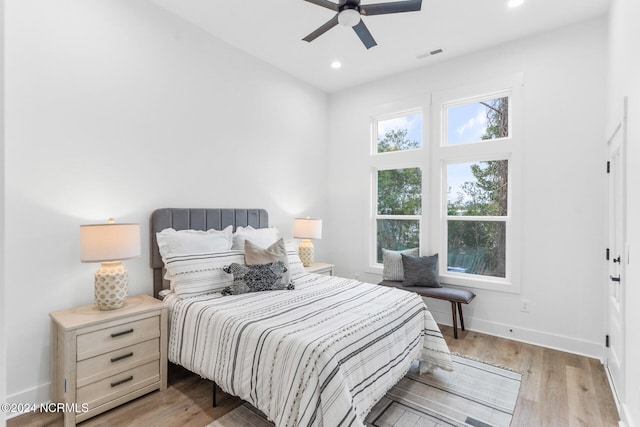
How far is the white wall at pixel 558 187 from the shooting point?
3008mm

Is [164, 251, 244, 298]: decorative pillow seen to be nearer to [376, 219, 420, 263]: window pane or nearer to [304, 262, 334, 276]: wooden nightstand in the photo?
[304, 262, 334, 276]: wooden nightstand

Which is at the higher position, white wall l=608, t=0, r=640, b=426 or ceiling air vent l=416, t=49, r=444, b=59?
ceiling air vent l=416, t=49, r=444, b=59

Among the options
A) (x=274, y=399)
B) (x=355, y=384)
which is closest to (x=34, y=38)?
(x=274, y=399)

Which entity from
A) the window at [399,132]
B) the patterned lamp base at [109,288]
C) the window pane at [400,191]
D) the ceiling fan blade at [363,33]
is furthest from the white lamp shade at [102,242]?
the window at [399,132]

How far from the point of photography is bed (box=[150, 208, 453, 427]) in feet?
5.45

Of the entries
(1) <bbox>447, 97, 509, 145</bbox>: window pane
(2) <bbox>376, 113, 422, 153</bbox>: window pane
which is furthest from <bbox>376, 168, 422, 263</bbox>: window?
(1) <bbox>447, 97, 509, 145</bbox>: window pane

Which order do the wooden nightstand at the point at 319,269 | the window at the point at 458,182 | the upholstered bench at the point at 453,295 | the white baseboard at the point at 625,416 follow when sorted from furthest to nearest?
1. the wooden nightstand at the point at 319,269
2. the window at the point at 458,182
3. the upholstered bench at the point at 453,295
4. the white baseboard at the point at 625,416

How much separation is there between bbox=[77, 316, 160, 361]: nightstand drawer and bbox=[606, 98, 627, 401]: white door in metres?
3.23

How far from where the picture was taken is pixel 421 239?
160 inches

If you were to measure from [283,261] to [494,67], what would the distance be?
309 centimetres

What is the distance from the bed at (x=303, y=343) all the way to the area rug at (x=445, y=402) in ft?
0.61

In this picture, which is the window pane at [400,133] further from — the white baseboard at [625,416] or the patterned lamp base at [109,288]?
the patterned lamp base at [109,288]

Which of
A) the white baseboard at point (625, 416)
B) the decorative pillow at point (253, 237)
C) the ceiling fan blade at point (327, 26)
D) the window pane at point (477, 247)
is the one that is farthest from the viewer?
the window pane at point (477, 247)

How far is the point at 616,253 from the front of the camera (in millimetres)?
2562
